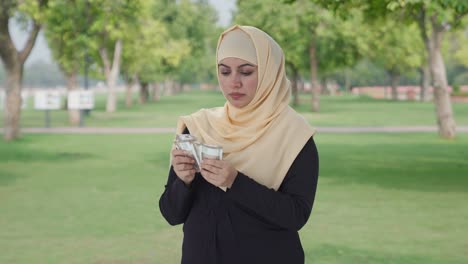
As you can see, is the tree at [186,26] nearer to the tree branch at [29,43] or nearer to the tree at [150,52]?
the tree at [150,52]

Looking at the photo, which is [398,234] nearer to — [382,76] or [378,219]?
[378,219]

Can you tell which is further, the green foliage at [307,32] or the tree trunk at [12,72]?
the green foliage at [307,32]

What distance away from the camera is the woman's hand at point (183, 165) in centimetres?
305

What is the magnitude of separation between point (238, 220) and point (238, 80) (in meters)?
0.58

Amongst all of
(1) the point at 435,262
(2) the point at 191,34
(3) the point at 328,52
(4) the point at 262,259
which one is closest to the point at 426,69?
(2) the point at 191,34

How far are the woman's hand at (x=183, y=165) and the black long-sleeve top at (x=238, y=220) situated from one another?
0.10m

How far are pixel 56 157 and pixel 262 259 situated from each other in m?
16.1

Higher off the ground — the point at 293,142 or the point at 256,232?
the point at 293,142

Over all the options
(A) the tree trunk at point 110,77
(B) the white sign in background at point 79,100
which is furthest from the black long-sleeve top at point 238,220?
(A) the tree trunk at point 110,77

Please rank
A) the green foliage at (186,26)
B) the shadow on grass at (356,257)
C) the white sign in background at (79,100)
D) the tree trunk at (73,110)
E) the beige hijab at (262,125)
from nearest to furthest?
the beige hijab at (262,125)
the shadow on grass at (356,257)
the white sign in background at (79,100)
the tree trunk at (73,110)
the green foliage at (186,26)

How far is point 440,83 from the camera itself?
23.2 metres

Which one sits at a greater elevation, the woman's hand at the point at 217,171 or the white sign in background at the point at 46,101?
the woman's hand at the point at 217,171

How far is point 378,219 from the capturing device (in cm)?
1018

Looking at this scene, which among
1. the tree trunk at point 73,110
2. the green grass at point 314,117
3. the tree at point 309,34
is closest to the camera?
the tree trunk at point 73,110
